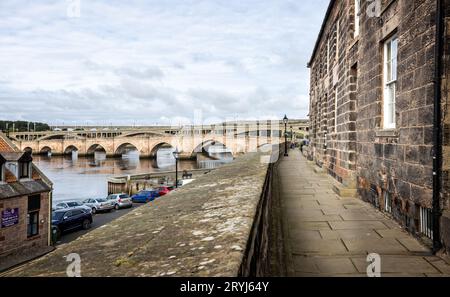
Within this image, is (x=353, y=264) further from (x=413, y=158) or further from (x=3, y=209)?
(x=3, y=209)

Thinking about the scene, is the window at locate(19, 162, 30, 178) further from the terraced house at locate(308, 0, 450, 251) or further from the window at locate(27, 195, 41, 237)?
the terraced house at locate(308, 0, 450, 251)

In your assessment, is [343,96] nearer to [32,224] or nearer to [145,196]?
[32,224]

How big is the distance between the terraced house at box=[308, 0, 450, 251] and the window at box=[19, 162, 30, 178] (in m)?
15.6

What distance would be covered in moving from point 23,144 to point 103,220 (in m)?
75.1

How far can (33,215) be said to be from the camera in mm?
17109

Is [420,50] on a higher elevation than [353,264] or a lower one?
higher

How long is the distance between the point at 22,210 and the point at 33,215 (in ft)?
→ 3.56

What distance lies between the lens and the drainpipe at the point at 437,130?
4016 mm

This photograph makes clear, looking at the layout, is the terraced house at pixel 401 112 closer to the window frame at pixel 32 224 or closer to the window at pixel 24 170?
the window frame at pixel 32 224

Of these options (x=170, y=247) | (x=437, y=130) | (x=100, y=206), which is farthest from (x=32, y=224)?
(x=437, y=130)

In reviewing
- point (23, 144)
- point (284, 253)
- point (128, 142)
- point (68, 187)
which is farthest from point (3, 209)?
point (23, 144)

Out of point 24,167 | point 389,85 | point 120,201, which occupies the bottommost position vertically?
point 120,201

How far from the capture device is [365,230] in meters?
5.39

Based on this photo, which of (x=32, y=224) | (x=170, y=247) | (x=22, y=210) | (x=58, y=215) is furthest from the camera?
(x=58, y=215)
